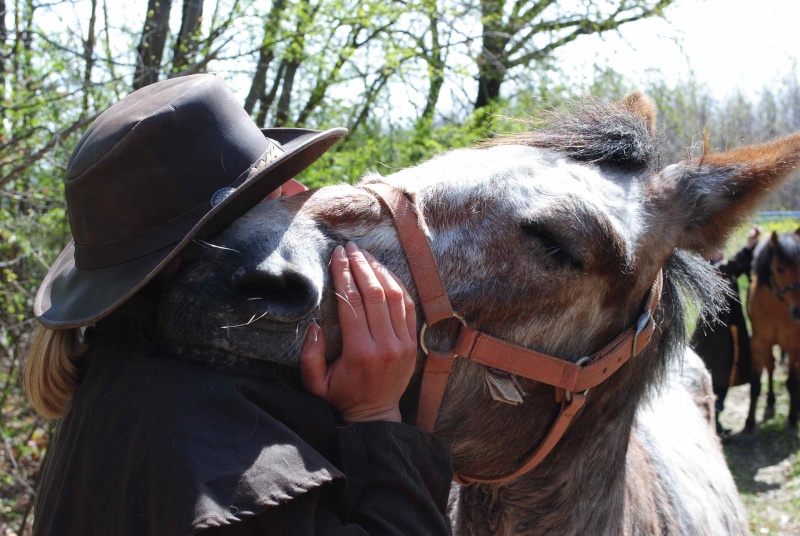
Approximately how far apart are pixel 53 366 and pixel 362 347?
2.58 feet

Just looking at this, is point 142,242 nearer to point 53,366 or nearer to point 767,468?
point 53,366

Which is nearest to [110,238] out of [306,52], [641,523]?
[641,523]

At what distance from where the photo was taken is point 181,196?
1498 mm

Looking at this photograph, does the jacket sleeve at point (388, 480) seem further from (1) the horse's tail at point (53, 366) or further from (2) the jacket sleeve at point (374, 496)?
(1) the horse's tail at point (53, 366)

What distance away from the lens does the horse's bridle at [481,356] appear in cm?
163

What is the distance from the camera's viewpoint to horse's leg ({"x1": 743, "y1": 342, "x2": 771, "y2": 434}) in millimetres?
9062

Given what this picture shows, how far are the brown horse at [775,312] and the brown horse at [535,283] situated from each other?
768 cm

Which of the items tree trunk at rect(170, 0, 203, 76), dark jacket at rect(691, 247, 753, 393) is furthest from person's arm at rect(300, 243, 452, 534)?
dark jacket at rect(691, 247, 753, 393)

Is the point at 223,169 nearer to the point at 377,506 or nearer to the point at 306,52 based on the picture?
the point at 377,506

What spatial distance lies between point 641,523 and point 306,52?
4.28 metres

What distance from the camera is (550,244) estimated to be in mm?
1764

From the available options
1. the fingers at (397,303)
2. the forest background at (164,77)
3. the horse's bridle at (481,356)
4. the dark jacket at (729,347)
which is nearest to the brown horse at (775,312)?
the dark jacket at (729,347)

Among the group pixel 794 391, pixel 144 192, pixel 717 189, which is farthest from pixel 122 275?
pixel 794 391

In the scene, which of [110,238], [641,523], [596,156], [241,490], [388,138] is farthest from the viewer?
[388,138]
